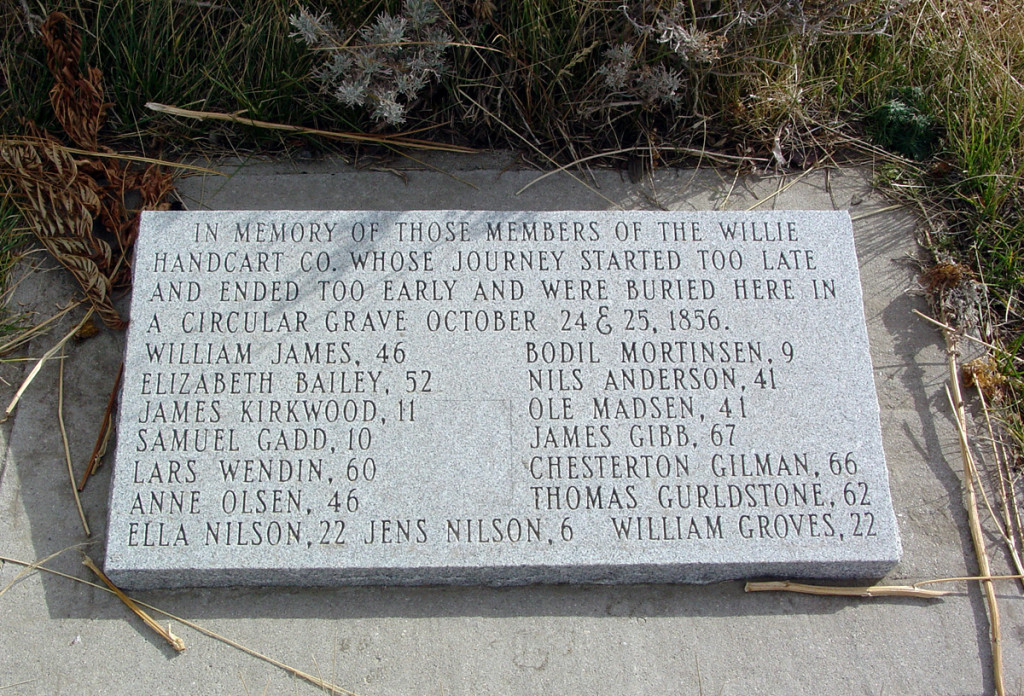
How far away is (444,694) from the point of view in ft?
9.05

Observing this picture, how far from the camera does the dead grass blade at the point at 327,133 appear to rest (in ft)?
11.7

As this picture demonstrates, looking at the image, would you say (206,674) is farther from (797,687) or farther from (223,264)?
(797,687)

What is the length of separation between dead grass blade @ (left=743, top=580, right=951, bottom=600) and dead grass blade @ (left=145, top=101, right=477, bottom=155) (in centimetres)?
231

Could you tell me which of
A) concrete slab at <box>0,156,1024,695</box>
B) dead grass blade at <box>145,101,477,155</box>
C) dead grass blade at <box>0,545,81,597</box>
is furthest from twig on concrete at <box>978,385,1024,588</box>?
dead grass blade at <box>0,545,81,597</box>

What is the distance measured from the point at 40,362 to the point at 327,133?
5.20 feet

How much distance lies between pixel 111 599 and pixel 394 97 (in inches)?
92.2

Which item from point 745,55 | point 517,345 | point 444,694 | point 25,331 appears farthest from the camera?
point 745,55

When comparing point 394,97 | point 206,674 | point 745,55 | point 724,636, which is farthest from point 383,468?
point 745,55

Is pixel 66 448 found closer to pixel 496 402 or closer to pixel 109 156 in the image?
pixel 109 156

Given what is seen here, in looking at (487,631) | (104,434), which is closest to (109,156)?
(104,434)

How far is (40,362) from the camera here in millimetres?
3221

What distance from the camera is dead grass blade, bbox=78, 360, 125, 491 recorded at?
3055mm

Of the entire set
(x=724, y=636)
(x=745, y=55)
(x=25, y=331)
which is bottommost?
(x=724, y=636)

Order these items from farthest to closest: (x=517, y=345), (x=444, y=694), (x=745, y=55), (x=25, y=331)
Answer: (x=745, y=55), (x=25, y=331), (x=517, y=345), (x=444, y=694)
